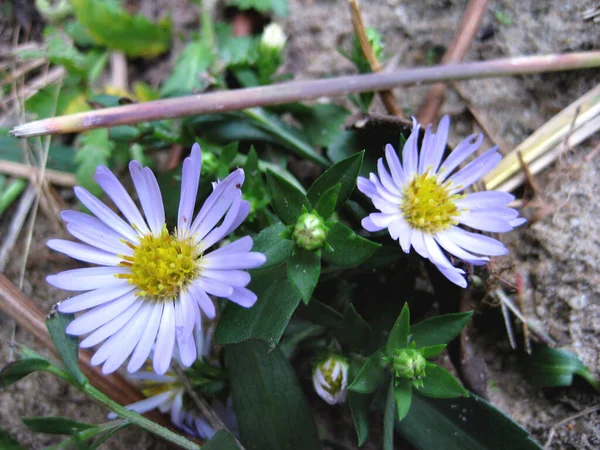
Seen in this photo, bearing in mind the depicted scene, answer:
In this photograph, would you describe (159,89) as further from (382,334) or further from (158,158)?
(382,334)

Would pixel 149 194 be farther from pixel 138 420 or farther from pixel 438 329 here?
pixel 438 329

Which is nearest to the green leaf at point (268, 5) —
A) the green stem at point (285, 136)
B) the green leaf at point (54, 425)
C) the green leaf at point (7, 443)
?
the green stem at point (285, 136)

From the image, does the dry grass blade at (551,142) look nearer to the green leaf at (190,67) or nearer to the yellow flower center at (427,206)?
the yellow flower center at (427,206)

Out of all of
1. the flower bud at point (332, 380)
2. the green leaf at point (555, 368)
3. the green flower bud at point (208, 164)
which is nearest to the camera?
the flower bud at point (332, 380)

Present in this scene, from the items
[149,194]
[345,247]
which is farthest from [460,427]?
[149,194]

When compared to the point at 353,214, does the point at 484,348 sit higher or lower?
lower

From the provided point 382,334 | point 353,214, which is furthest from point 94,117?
point 382,334

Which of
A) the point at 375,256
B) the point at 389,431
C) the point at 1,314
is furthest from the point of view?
the point at 1,314
